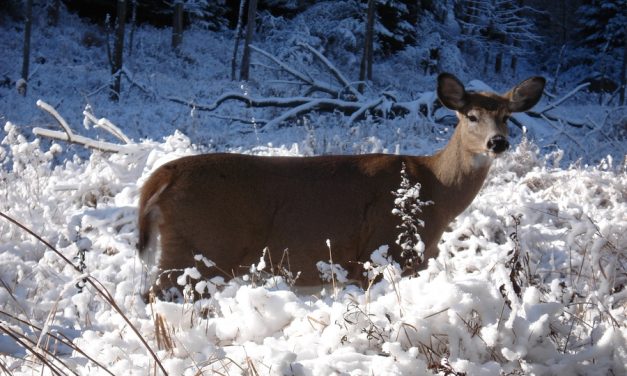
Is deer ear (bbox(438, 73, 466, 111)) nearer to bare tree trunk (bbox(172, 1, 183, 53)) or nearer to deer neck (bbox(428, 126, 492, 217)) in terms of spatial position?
deer neck (bbox(428, 126, 492, 217))

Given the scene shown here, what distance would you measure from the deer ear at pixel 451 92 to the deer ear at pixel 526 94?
0.40m

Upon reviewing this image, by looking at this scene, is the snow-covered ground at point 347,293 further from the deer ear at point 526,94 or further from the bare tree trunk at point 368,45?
the bare tree trunk at point 368,45

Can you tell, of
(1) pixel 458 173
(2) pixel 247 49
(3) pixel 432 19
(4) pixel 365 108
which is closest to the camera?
(1) pixel 458 173

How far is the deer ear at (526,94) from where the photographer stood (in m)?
4.81

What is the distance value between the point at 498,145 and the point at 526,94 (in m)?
0.79

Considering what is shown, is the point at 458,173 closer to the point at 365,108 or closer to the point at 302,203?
the point at 302,203

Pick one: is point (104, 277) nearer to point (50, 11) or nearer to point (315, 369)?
point (315, 369)

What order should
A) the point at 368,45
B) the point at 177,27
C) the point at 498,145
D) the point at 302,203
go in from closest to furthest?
1. the point at 302,203
2. the point at 498,145
3. the point at 368,45
4. the point at 177,27

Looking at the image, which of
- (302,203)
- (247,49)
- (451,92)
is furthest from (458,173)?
(247,49)

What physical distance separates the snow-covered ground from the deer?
→ 0.98ft

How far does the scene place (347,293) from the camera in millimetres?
2645

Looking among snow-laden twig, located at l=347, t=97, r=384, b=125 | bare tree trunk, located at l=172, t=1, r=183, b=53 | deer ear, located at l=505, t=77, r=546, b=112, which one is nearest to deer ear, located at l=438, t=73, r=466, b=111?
deer ear, located at l=505, t=77, r=546, b=112

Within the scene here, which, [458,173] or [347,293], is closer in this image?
[347,293]

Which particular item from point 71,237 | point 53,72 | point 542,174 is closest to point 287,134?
point 542,174
